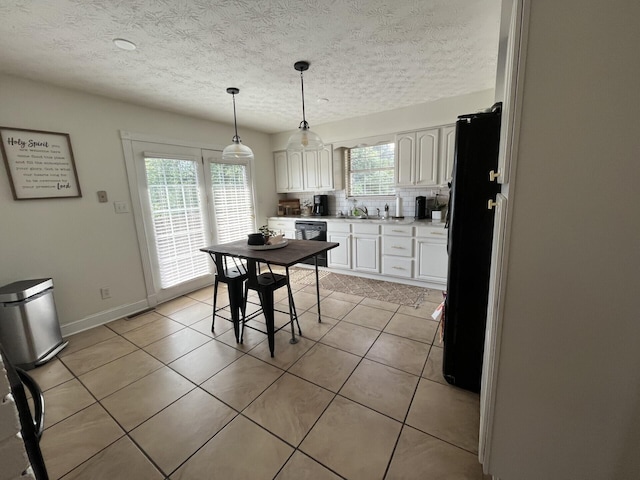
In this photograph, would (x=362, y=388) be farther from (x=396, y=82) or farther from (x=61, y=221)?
(x=61, y=221)

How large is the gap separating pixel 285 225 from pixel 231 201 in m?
1.05

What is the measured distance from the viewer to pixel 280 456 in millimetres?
1366

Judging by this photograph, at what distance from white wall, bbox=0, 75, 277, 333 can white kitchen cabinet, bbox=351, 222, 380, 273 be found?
284 centimetres

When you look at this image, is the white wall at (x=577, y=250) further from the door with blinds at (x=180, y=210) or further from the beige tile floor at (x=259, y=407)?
the door with blinds at (x=180, y=210)

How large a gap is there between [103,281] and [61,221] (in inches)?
28.7

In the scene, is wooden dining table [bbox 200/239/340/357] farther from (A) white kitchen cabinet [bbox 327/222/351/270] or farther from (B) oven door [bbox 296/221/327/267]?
(B) oven door [bbox 296/221/327/267]

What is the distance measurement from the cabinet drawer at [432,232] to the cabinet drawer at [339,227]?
1.04m

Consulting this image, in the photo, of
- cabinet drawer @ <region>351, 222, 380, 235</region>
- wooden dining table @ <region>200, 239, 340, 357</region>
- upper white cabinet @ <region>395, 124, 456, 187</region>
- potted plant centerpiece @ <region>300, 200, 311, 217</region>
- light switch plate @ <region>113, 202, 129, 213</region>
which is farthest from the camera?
potted plant centerpiece @ <region>300, 200, 311, 217</region>

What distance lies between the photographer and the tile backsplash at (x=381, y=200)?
382 cm

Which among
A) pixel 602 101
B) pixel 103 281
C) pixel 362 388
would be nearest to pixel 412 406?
pixel 362 388

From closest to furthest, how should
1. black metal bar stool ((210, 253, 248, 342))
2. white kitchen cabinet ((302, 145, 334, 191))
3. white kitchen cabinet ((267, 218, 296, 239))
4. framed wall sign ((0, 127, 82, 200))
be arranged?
1. framed wall sign ((0, 127, 82, 200))
2. black metal bar stool ((210, 253, 248, 342))
3. white kitchen cabinet ((302, 145, 334, 191))
4. white kitchen cabinet ((267, 218, 296, 239))

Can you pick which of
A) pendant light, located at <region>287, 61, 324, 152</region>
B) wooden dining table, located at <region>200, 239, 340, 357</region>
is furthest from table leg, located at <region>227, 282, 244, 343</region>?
pendant light, located at <region>287, 61, 324, 152</region>

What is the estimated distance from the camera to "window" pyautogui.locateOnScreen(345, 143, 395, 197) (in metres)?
4.12

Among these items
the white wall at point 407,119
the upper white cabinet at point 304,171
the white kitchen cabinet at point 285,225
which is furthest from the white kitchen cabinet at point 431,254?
the white kitchen cabinet at point 285,225
